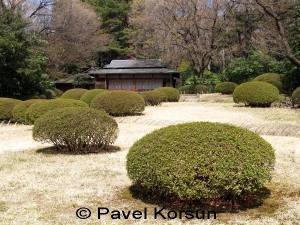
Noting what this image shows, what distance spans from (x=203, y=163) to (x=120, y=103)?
1217 centimetres

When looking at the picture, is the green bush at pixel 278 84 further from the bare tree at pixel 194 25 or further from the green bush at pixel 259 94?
the bare tree at pixel 194 25

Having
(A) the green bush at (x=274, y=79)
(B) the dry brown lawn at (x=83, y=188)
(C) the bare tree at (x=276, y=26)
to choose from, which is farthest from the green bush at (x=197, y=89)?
(B) the dry brown lawn at (x=83, y=188)

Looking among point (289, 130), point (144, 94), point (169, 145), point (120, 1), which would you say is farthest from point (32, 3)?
point (169, 145)

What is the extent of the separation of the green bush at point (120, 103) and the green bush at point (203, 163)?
37.9ft

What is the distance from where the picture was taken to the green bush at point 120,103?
16.0 m

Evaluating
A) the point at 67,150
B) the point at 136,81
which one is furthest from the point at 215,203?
the point at 136,81

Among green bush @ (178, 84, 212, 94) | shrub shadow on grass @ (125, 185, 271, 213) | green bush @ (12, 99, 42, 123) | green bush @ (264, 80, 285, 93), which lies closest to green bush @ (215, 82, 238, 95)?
green bush @ (178, 84, 212, 94)

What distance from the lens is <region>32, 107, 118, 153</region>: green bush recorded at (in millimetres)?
7613

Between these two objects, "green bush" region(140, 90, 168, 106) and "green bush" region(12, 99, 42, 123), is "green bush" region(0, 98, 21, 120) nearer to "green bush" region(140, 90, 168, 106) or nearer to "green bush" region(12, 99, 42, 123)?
"green bush" region(12, 99, 42, 123)

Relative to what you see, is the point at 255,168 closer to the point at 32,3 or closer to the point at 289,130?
the point at 289,130

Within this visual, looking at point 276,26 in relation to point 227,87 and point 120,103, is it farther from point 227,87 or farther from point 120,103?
point 120,103

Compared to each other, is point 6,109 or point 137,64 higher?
point 137,64

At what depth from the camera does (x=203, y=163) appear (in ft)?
13.1

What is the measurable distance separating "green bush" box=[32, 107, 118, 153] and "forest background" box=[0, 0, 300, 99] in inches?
576
